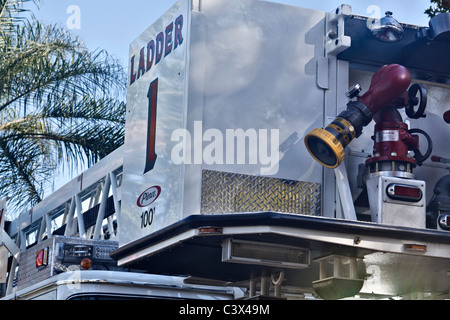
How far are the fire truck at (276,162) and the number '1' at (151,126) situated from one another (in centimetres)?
2

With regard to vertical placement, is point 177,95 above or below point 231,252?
above

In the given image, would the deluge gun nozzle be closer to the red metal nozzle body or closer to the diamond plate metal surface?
the red metal nozzle body

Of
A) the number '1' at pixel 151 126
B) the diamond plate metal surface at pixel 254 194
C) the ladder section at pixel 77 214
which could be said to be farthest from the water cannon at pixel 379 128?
the ladder section at pixel 77 214

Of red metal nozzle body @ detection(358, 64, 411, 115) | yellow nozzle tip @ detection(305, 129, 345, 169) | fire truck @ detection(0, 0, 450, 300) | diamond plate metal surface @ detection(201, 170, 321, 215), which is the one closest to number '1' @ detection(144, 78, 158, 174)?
fire truck @ detection(0, 0, 450, 300)

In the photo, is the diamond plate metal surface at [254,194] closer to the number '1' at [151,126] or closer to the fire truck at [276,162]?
the fire truck at [276,162]

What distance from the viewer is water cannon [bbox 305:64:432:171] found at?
20.0 ft

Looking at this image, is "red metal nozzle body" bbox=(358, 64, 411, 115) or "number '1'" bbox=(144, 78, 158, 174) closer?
"red metal nozzle body" bbox=(358, 64, 411, 115)

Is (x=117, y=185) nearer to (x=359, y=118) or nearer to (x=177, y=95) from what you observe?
(x=177, y=95)

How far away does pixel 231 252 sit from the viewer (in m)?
5.64

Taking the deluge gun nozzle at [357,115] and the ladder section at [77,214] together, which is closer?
the deluge gun nozzle at [357,115]

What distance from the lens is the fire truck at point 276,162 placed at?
5.81 metres
